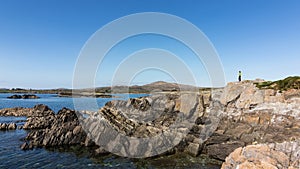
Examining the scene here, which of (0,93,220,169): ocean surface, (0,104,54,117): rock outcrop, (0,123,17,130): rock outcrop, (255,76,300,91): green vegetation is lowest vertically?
(0,93,220,169): ocean surface

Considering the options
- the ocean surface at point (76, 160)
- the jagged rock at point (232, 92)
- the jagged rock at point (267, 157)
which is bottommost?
the ocean surface at point (76, 160)

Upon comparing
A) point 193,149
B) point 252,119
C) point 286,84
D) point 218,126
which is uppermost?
point 286,84

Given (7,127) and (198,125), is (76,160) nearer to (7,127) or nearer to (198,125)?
(198,125)

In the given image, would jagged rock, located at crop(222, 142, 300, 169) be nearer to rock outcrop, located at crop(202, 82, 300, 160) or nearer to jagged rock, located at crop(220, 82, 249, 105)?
rock outcrop, located at crop(202, 82, 300, 160)

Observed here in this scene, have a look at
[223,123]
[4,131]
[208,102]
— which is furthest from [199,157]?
[4,131]

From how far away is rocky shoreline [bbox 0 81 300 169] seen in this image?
1748cm

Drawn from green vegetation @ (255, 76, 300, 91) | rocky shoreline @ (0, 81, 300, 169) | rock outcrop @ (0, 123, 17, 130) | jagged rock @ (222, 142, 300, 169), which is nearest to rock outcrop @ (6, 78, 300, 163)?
rocky shoreline @ (0, 81, 300, 169)

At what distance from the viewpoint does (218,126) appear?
37344 mm

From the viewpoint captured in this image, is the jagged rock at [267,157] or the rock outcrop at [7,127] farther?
the rock outcrop at [7,127]

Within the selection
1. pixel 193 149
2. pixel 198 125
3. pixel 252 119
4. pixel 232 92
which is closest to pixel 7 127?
pixel 193 149

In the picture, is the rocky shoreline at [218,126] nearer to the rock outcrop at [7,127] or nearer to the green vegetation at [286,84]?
the rock outcrop at [7,127]

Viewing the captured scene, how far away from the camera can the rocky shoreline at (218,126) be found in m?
17.5

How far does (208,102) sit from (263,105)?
41.5ft

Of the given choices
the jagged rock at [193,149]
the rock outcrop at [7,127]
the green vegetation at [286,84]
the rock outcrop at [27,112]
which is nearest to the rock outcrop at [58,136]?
the rock outcrop at [7,127]
